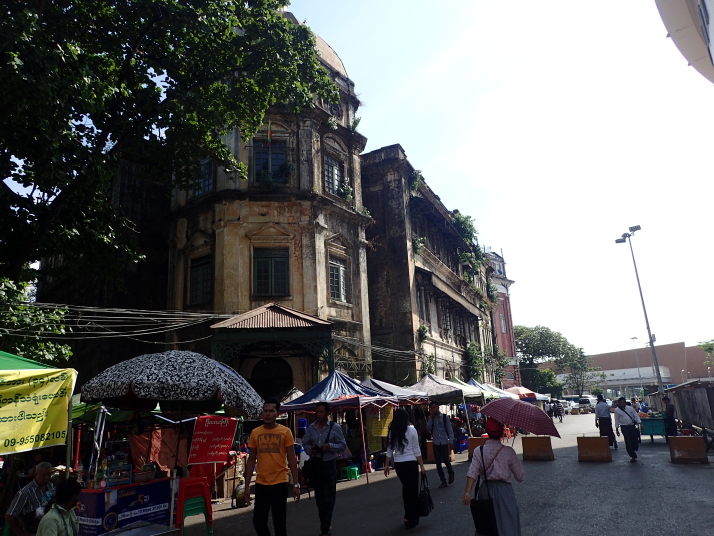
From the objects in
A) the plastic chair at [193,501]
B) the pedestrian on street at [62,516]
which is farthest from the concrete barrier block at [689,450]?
the pedestrian on street at [62,516]

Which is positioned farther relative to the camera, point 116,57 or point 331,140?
point 331,140

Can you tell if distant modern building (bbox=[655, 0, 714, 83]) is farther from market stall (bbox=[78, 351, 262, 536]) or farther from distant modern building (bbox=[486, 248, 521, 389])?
distant modern building (bbox=[486, 248, 521, 389])

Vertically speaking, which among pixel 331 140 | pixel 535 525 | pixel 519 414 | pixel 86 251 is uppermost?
pixel 331 140

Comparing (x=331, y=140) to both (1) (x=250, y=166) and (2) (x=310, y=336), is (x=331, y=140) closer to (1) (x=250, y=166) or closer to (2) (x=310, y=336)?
(1) (x=250, y=166)

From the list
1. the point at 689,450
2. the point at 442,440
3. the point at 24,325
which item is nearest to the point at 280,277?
the point at 24,325

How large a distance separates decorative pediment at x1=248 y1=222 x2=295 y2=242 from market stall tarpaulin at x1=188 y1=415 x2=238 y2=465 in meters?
11.3

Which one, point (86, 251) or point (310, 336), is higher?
point (86, 251)

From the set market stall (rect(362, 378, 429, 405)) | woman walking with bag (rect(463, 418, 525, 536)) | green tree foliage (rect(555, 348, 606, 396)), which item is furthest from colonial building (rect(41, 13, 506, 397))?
green tree foliage (rect(555, 348, 606, 396))

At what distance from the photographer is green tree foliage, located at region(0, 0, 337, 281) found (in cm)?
962

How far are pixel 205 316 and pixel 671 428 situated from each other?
54.1 feet

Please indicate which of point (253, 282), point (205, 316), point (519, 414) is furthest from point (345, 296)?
point (519, 414)

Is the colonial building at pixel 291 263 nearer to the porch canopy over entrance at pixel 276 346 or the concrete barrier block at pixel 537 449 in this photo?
the porch canopy over entrance at pixel 276 346

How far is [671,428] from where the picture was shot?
18.5 m

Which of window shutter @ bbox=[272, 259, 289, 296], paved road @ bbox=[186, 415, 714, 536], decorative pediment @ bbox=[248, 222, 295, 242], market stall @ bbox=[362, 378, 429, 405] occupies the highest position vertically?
decorative pediment @ bbox=[248, 222, 295, 242]
